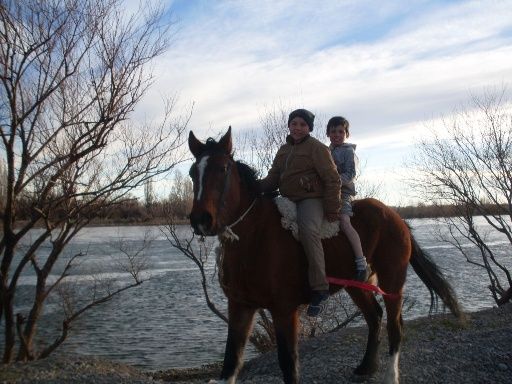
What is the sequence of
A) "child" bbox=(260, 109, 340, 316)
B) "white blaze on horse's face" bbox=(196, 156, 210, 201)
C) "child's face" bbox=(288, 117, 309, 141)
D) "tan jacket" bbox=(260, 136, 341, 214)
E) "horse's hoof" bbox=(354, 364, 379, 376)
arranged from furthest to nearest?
1. "horse's hoof" bbox=(354, 364, 379, 376)
2. "child's face" bbox=(288, 117, 309, 141)
3. "tan jacket" bbox=(260, 136, 341, 214)
4. "child" bbox=(260, 109, 340, 316)
5. "white blaze on horse's face" bbox=(196, 156, 210, 201)

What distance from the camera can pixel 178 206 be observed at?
12.4 m

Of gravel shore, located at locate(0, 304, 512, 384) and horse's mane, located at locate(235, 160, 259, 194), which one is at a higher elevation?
horse's mane, located at locate(235, 160, 259, 194)

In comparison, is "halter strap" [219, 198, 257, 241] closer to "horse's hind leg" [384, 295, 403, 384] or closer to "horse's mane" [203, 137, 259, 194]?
"horse's mane" [203, 137, 259, 194]

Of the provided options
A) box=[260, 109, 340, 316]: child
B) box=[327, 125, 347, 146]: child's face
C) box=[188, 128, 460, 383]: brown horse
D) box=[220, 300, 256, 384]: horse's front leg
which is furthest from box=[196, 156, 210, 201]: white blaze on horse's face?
box=[327, 125, 347, 146]: child's face

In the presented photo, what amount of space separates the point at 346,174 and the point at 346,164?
0.16 m

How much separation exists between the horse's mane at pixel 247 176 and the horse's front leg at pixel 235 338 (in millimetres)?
1046

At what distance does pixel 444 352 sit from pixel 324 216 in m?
3.42

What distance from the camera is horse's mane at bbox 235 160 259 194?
14.8 feet

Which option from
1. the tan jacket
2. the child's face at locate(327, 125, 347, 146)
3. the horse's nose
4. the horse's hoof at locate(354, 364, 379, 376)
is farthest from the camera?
the horse's hoof at locate(354, 364, 379, 376)

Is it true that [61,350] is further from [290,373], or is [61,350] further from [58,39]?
[290,373]

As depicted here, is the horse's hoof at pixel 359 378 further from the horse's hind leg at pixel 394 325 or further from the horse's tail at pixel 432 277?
the horse's tail at pixel 432 277

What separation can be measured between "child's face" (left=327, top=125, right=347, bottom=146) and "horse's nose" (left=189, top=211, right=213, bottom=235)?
7.94 feet

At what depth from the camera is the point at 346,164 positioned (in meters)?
5.47

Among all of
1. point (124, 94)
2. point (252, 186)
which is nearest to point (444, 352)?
point (252, 186)
